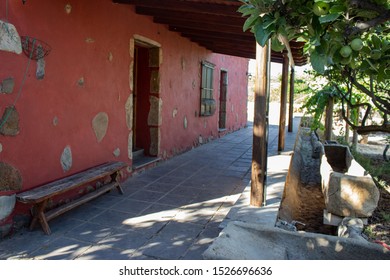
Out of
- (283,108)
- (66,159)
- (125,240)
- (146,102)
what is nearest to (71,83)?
(66,159)

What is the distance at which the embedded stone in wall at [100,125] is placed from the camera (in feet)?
13.1

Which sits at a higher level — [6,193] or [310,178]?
[6,193]

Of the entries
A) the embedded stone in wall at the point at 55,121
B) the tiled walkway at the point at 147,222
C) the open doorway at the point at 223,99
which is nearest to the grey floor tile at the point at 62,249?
the tiled walkway at the point at 147,222

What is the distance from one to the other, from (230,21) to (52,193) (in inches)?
128

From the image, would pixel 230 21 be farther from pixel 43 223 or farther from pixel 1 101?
pixel 43 223

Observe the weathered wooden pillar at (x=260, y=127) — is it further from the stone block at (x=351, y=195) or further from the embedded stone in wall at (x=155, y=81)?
the embedded stone in wall at (x=155, y=81)

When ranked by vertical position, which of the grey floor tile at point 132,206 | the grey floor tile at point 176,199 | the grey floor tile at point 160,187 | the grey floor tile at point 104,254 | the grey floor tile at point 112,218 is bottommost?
the grey floor tile at point 104,254

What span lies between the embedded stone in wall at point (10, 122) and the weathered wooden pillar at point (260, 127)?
2.29m

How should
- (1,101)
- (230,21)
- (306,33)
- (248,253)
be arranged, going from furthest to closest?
(230,21)
(1,101)
(248,253)
(306,33)

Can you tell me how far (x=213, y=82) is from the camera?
8852 mm

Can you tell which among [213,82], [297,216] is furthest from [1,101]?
[213,82]

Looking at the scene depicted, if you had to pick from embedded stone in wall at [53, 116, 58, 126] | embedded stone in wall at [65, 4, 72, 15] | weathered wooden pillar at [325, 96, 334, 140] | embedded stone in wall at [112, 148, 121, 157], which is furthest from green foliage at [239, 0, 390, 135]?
weathered wooden pillar at [325, 96, 334, 140]

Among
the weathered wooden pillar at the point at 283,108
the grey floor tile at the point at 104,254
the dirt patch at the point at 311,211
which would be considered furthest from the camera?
the weathered wooden pillar at the point at 283,108

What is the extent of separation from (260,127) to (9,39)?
2.48 meters
